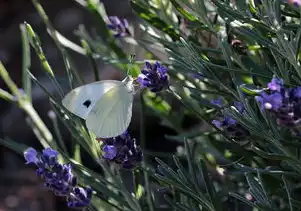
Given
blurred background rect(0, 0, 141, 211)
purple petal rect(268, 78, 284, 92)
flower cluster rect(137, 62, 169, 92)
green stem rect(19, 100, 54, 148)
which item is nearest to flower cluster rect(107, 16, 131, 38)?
green stem rect(19, 100, 54, 148)

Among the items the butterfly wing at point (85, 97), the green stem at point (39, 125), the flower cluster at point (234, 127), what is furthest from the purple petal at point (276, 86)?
the green stem at point (39, 125)

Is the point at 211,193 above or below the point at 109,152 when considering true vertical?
below

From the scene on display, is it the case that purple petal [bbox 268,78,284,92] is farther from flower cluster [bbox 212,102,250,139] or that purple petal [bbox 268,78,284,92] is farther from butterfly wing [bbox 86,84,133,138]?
butterfly wing [bbox 86,84,133,138]

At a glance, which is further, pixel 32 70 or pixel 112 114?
pixel 32 70

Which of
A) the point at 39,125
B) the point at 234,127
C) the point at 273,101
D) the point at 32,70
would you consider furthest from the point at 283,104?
the point at 32,70

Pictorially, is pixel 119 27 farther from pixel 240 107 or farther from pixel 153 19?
pixel 240 107

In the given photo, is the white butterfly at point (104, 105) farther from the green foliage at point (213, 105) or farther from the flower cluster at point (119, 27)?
the flower cluster at point (119, 27)
